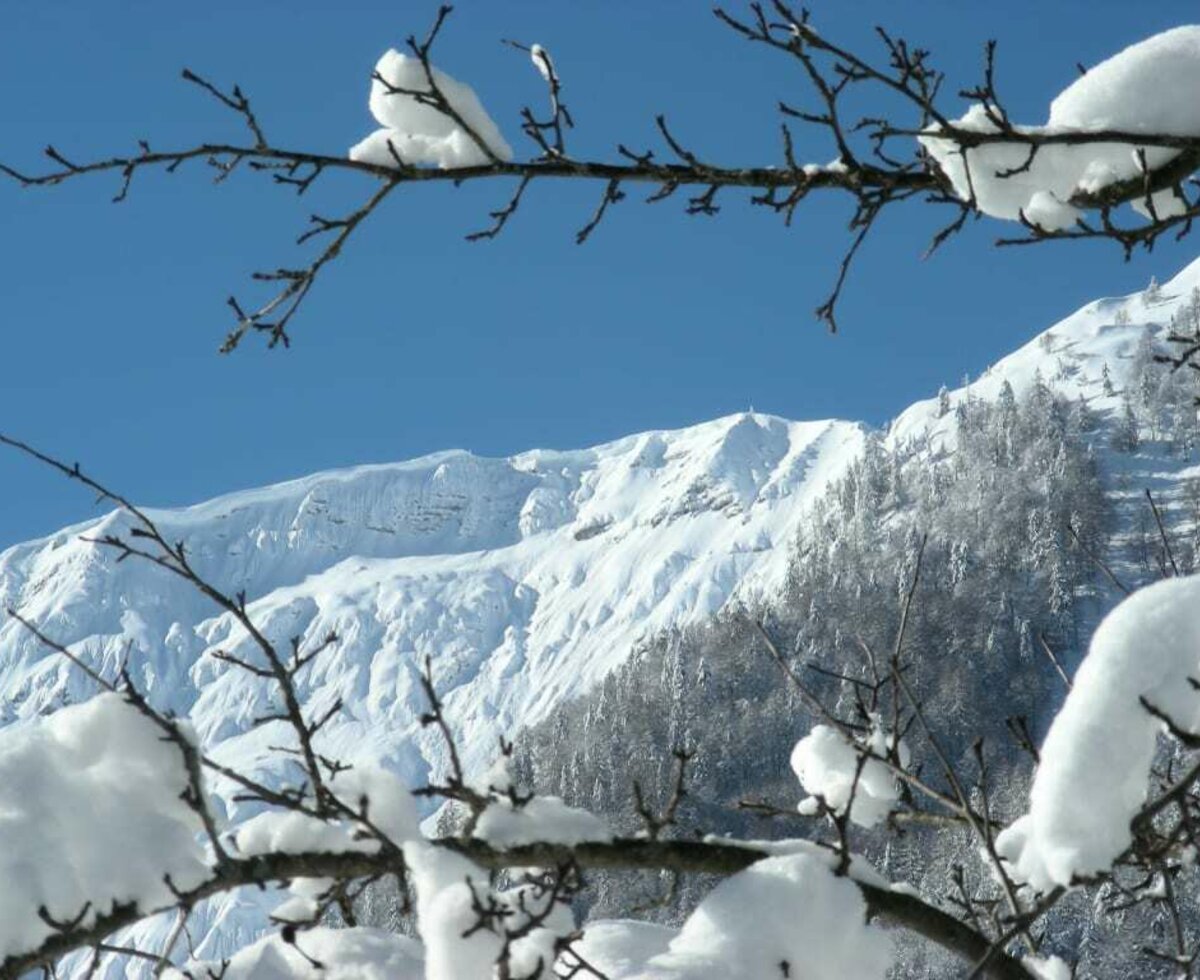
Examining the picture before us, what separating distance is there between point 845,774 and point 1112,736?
1681mm

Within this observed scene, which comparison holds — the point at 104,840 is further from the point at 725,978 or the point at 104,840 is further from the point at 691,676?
the point at 691,676

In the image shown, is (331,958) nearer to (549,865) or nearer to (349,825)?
(349,825)

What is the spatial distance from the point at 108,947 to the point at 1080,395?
192152 mm

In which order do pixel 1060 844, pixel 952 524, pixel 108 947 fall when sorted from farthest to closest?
pixel 952 524 → pixel 108 947 → pixel 1060 844

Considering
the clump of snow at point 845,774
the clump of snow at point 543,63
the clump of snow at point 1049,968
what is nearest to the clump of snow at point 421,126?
the clump of snow at point 543,63

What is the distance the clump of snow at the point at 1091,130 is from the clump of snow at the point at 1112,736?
84 centimetres

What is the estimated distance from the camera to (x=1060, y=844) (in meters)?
1.62

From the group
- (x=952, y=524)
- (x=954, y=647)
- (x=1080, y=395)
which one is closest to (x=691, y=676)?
(x=954, y=647)

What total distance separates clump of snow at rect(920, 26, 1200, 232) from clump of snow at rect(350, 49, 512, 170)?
31.6 inches

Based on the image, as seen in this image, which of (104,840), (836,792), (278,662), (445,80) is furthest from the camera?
(836,792)

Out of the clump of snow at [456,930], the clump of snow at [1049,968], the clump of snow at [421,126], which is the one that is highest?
the clump of snow at [421,126]

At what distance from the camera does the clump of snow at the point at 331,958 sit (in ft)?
7.21

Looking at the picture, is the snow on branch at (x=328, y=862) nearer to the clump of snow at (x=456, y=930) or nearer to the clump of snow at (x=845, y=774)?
the clump of snow at (x=456, y=930)

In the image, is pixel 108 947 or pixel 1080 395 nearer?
pixel 108 947
